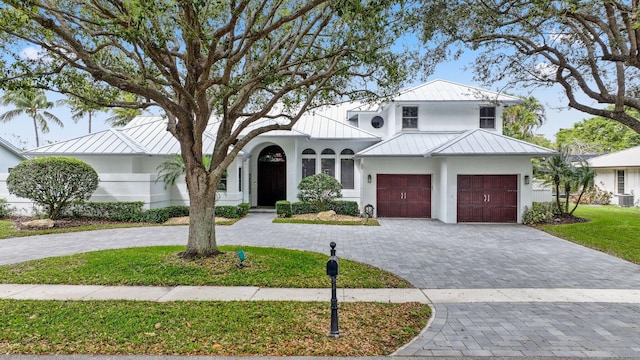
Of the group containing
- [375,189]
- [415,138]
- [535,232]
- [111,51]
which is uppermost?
[111,51]

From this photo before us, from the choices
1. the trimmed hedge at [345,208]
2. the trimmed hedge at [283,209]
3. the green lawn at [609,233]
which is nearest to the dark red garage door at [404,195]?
the trimmed hedge at [345,208]

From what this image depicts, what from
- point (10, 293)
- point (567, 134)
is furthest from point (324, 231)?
point (567, 134)

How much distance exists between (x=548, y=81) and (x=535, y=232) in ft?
20.4

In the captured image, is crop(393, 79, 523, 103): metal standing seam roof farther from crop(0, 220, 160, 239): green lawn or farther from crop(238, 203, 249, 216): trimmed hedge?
crop(0, 220, 160, 239): green lawn

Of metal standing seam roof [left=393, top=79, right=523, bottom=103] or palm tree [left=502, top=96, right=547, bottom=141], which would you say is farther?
palm tree [left=502, top=96, right=547, bottom=141]

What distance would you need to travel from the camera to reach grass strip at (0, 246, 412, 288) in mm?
6836

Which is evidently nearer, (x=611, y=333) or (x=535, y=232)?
(x=611, y=333)

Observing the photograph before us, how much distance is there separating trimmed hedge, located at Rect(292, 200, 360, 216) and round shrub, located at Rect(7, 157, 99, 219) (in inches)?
360

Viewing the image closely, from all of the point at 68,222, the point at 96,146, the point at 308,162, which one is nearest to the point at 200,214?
the point at 68,222

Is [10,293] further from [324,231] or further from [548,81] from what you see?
[548,81]

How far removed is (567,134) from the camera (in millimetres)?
46312

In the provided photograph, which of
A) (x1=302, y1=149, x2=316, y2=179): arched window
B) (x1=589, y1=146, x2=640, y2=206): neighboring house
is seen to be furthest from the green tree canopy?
(x1=302, y1=149, x2=316, y2=179): arched window

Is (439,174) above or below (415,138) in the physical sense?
below

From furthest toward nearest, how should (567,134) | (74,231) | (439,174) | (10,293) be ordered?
1. (567,134)
2. (439,174)
3. (74,231)
4. (10,293)
